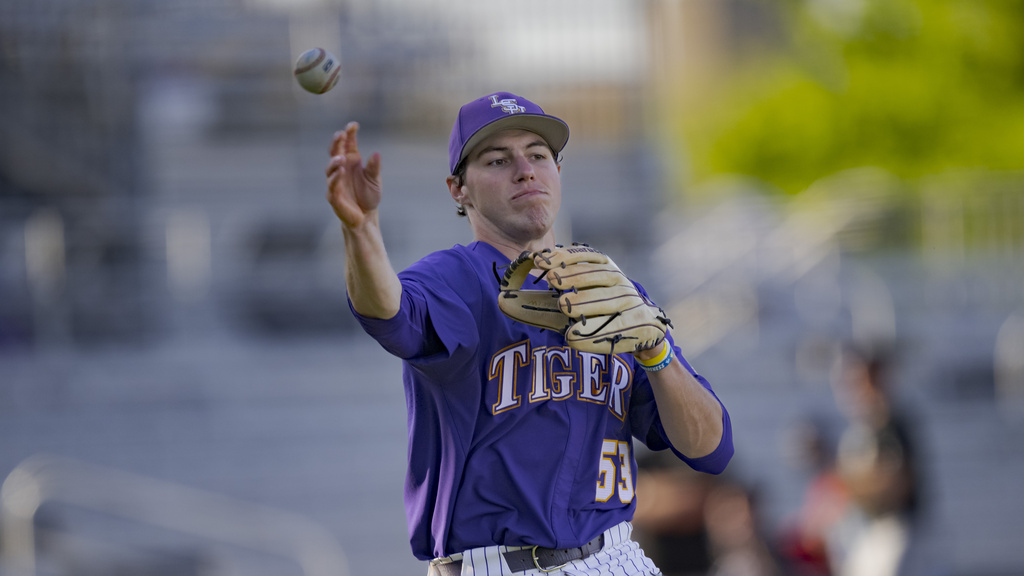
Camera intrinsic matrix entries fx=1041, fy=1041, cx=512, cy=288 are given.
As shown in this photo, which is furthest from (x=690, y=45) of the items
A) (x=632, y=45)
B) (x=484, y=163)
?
(x=484, y=163)

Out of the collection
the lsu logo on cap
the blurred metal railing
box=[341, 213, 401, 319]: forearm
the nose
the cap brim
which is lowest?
the blurred metal railing

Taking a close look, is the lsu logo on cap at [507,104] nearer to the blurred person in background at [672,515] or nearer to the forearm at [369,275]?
the forearm at [369,275]

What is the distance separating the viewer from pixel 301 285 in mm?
11352

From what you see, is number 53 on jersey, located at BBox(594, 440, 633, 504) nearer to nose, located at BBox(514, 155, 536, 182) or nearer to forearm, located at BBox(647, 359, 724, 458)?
forearm, located at BBox(647, 359, 724, 458)

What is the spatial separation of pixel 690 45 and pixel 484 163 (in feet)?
164

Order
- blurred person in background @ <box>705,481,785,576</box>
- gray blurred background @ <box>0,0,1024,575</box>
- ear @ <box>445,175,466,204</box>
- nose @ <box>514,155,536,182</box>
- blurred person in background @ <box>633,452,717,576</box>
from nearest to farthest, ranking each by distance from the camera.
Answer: nose @ <box>514,155,536,182</box>, ear @ <box>445,175,466,204</box>, blurred person in background @ <box>705,481,785,576</box>, blurred person in background @ <box>633,452,717,576</box>, gray blurred background @ <box>0,0,1024,575</box>

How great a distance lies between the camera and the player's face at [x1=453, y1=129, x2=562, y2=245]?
2.55 m

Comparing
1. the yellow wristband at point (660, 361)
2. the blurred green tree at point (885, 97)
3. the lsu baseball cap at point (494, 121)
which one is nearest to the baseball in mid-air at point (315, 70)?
the lsu baseball cap at point (494, 121)

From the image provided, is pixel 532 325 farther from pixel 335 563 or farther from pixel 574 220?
pixel 574 220

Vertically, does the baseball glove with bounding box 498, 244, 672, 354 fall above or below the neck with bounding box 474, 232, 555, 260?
below

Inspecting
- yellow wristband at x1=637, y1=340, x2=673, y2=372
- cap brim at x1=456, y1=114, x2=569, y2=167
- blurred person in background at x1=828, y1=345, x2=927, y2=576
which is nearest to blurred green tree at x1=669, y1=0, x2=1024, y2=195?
blurred person in background at x1=828, y1=345, x2=927, y2=576

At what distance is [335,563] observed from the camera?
26.9ft

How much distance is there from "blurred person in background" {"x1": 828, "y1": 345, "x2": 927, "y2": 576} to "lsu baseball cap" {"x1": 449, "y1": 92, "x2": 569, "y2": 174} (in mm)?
3905

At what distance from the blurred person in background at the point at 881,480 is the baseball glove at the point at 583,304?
393cm
